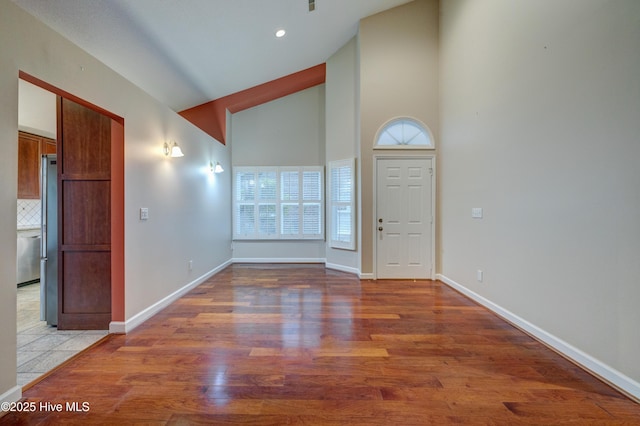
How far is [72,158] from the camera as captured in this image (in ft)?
9.07

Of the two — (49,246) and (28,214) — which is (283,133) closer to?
(49,246)

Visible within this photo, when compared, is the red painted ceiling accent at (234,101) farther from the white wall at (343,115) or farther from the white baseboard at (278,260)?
the white baseboard at (278,260)

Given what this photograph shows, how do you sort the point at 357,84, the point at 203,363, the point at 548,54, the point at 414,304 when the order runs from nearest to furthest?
the point at 203,363, the point at 548,54, the point at 414,304, the point at 357,84

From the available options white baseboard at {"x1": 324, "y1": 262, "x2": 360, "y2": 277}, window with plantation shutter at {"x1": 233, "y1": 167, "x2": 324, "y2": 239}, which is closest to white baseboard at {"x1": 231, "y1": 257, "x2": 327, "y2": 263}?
white baseboard at {"x1": 324, "y1": 262, "x2": 360, "y2": 277}

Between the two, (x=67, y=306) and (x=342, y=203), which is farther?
(x=342, y=203)

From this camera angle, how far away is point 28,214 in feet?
15.1

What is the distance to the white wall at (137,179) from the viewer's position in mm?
1644

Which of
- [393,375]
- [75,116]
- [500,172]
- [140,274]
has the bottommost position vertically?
[393,375]

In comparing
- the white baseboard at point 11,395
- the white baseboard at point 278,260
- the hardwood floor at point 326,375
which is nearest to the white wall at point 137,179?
the white baseboard at point 11,395

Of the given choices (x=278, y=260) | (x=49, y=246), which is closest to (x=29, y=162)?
(x=49, y=246)

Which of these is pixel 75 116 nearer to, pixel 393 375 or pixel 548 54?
pixel 393 375

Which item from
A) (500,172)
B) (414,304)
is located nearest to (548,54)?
(500,172)

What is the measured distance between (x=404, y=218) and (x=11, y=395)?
4.66 metres

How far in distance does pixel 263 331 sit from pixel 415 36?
5.11 metres
